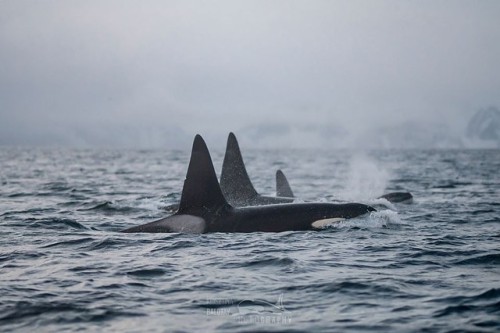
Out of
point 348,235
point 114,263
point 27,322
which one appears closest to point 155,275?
point 114,263

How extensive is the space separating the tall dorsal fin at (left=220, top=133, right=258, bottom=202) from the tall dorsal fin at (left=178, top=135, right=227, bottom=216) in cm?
433

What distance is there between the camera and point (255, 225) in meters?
12.9

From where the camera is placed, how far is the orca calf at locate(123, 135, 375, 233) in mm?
12617

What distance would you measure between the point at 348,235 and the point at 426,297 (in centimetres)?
486

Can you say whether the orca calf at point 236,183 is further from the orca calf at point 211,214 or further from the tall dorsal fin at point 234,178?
the orca calf at point 211,214

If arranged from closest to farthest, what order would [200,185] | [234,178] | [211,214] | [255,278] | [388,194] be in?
1. [255,278]
2. [200,185]
3. [211,214]
4. [234,178]
5. [388,194]

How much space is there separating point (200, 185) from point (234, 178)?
4.73 metres

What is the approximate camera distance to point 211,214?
42.4ft

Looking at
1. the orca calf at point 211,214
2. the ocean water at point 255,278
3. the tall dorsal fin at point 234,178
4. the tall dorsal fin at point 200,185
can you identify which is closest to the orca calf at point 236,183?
the tall dorsal fin at point 234,178

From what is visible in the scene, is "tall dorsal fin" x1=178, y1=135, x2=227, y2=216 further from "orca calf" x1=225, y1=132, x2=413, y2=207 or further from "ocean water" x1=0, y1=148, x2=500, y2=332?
"orca calf" x1=225, y1=132, x2=413, y2=207

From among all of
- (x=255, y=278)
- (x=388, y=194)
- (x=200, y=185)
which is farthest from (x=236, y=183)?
(x=255, y=278)

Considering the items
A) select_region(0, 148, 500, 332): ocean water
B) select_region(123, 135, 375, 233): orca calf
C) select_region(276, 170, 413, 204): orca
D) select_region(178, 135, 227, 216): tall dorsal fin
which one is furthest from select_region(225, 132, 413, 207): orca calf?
select_region(276, 170, 413, 204): orca

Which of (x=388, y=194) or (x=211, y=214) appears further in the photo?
(x=388, y=194)

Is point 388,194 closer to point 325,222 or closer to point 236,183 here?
point 236,183
